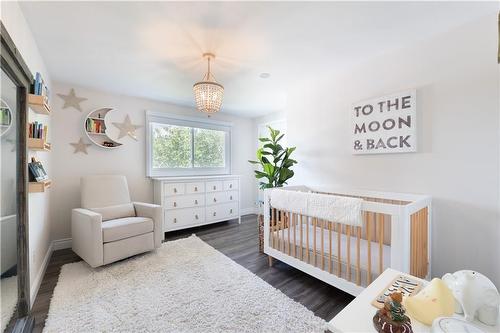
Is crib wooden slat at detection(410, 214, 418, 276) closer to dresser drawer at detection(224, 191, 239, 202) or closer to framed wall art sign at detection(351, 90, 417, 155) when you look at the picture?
framed wall art sign at detection(351, 90, 417, 155)

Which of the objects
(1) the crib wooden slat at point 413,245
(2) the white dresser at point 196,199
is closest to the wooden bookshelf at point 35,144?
(2) the white dresser at point 196,199

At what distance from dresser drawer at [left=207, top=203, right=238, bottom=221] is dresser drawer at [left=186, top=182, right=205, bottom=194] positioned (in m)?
0.34

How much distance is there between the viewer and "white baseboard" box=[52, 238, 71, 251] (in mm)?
2820

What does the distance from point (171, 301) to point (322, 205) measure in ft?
4.74

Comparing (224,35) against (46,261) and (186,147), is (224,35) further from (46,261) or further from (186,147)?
(46,261)

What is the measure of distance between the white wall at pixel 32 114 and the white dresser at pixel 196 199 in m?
1.30

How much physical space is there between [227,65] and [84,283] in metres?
2.51

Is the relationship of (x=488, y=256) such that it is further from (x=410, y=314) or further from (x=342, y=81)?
(x=342, y=81)

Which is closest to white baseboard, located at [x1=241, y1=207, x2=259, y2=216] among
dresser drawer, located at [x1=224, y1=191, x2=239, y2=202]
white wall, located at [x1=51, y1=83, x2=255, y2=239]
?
dresser drawer, located at [x1=224, y1=191, x2=239, y2=202]

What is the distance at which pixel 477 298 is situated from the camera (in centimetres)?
75

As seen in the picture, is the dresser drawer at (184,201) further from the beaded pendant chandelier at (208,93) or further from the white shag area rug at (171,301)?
the beaded pendant chandelier at (208,93)

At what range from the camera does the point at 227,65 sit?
2305 mm

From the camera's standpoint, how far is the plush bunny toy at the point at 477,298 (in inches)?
29.1

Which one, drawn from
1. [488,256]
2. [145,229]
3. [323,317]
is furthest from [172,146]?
[488,256]
